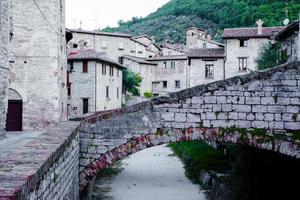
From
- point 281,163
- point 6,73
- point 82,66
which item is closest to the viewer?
point 281,163

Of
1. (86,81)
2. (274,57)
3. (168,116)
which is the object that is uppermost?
(274,57)

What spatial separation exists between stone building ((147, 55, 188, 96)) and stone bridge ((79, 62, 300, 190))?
4100 centimetres

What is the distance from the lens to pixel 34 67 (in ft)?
78.4

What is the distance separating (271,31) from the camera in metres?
34.6

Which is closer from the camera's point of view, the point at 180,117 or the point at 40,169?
the point at 40,169

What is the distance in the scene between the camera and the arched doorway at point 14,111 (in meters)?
23.9

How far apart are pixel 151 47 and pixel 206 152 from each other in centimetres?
3902

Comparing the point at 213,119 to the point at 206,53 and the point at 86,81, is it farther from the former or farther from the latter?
the point at 206,53

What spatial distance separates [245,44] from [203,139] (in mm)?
26151

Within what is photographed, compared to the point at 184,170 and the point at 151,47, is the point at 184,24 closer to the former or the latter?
the point at 151,47

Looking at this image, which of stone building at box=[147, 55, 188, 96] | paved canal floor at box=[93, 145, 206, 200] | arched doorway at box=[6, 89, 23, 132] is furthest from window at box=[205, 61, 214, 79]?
arched doorway at box=[6, 89, 23, 132]

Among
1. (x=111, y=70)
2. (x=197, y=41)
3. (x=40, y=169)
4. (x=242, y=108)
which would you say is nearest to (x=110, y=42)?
(x=197, y=41)

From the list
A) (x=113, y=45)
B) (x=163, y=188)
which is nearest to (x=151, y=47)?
(x=113, y=45)

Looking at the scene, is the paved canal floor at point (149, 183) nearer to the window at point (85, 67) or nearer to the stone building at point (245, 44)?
the window at point (85, 67)
